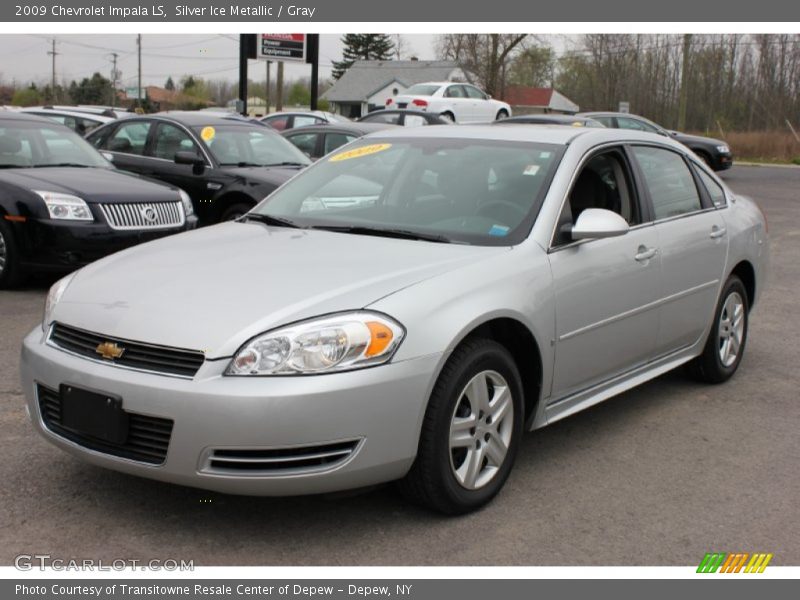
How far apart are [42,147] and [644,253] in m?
6.41

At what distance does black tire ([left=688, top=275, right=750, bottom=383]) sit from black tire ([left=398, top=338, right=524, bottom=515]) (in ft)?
7.68

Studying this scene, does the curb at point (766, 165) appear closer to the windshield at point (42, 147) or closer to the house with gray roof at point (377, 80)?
the windshield at point (42, 147)

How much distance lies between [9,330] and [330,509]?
12.7 feet

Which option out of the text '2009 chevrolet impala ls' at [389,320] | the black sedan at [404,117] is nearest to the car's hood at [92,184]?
the text '2009 chevrolet impala ls' at [389,320]

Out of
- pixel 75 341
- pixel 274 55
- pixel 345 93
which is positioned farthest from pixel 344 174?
pixel 345 93

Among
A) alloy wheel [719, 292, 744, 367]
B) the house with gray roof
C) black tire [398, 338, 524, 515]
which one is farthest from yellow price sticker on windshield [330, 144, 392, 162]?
the house with gray roof

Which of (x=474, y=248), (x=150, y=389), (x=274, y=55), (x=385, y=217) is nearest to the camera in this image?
(x=150, y=389)

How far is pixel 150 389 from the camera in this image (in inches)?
130

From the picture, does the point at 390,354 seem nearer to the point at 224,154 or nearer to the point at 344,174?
the point at 344,174

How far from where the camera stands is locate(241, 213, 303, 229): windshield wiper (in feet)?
15.5

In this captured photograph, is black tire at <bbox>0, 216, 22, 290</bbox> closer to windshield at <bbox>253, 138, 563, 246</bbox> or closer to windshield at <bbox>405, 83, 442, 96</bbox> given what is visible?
windshield at <bbox>253, 138, 563, 246</bbox>

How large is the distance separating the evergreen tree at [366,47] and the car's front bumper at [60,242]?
3807 inches

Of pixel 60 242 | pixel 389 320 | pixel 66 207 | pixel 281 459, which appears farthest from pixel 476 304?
pixel 66 207

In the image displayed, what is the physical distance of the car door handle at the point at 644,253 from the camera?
485 centimetres
